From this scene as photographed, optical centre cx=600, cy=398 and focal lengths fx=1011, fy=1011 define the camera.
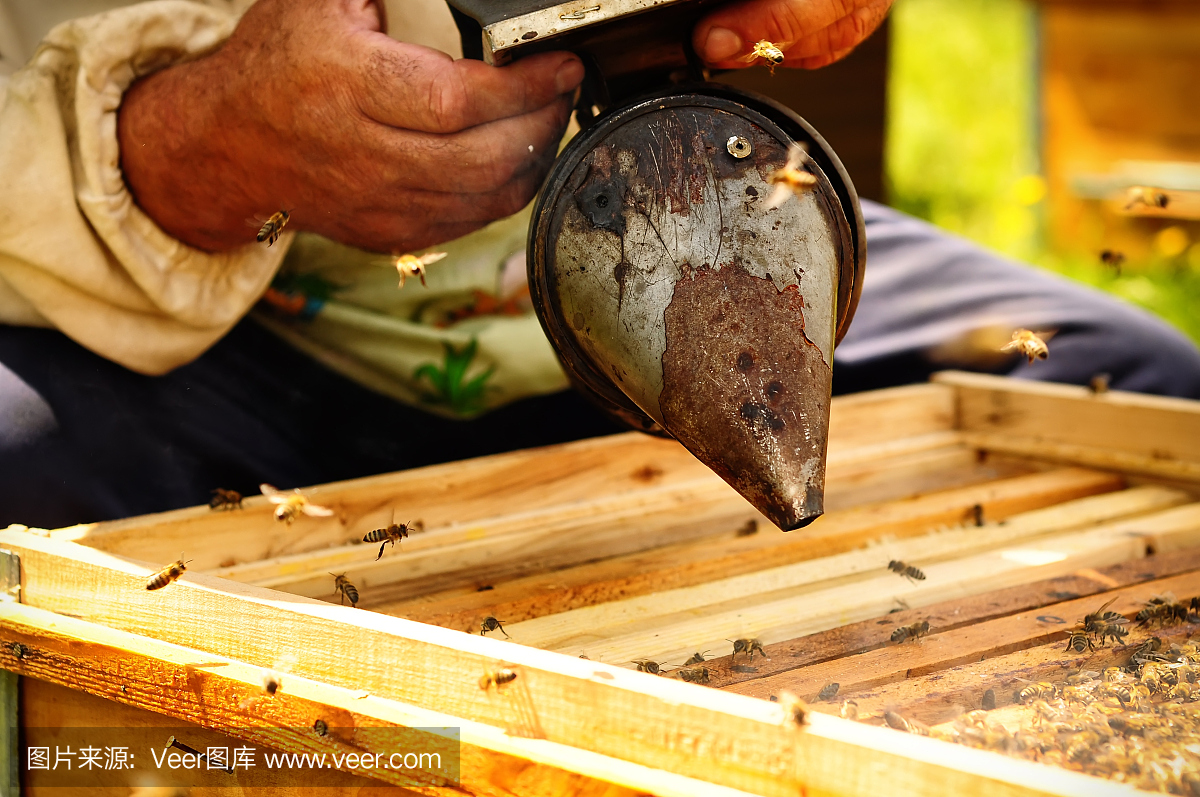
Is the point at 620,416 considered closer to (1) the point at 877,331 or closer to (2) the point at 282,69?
(2) the point at 282,69

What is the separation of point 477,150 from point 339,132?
23 cm

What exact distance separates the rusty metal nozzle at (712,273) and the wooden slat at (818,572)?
34cm

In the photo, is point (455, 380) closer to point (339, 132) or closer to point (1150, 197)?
point (339, 132)

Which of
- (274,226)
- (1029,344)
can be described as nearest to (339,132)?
(274,226)

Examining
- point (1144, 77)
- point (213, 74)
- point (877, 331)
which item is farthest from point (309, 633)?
point (1144, 77)

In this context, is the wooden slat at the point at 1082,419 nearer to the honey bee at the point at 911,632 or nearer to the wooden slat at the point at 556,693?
the honey bee at the point at 911,632

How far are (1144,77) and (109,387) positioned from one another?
6407 mm

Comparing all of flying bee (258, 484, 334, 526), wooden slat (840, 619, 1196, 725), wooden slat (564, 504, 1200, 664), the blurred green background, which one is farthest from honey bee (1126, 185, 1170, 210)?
the blurred green background

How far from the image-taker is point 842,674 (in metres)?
1.25

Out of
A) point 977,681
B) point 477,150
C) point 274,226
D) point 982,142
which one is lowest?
point 982,142

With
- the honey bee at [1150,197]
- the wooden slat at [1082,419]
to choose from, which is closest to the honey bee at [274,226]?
the wooden slat at [1082,419]

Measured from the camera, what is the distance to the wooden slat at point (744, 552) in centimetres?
149

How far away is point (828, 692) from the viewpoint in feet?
3.92

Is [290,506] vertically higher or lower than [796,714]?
lower
